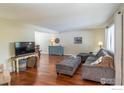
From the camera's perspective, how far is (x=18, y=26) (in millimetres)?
6047

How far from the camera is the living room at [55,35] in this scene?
364 centimetres

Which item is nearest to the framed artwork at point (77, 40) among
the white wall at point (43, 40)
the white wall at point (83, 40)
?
the white wall at point (83, 40)

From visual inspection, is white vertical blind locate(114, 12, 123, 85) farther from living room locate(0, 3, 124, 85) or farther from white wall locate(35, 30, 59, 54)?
white wall locate(35, 30, 59, 54)

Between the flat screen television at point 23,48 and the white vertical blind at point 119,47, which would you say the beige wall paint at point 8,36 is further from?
the white vertical blind at point 119,47

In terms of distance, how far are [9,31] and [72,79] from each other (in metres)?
3.08

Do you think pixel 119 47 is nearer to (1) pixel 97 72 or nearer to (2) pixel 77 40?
(1) pixel 97 72

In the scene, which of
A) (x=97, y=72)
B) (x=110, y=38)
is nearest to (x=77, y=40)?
(x=110, y=38)

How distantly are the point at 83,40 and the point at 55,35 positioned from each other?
98.3 inches

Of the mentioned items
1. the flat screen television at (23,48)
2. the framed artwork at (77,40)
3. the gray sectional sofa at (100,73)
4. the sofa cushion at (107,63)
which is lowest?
the gray sectional sofa at (100,73)

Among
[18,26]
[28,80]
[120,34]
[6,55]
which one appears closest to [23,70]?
[6,55]

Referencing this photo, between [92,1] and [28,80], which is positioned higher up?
[92,1]

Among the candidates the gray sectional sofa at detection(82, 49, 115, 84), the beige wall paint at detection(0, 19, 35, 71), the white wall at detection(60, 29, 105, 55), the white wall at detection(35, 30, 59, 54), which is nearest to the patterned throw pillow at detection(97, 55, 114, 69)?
the gray sectional sofa at detection(82, 49, 115, 84)

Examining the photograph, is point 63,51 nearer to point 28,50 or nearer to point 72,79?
point 28,50

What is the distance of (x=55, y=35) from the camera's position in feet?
38.3
